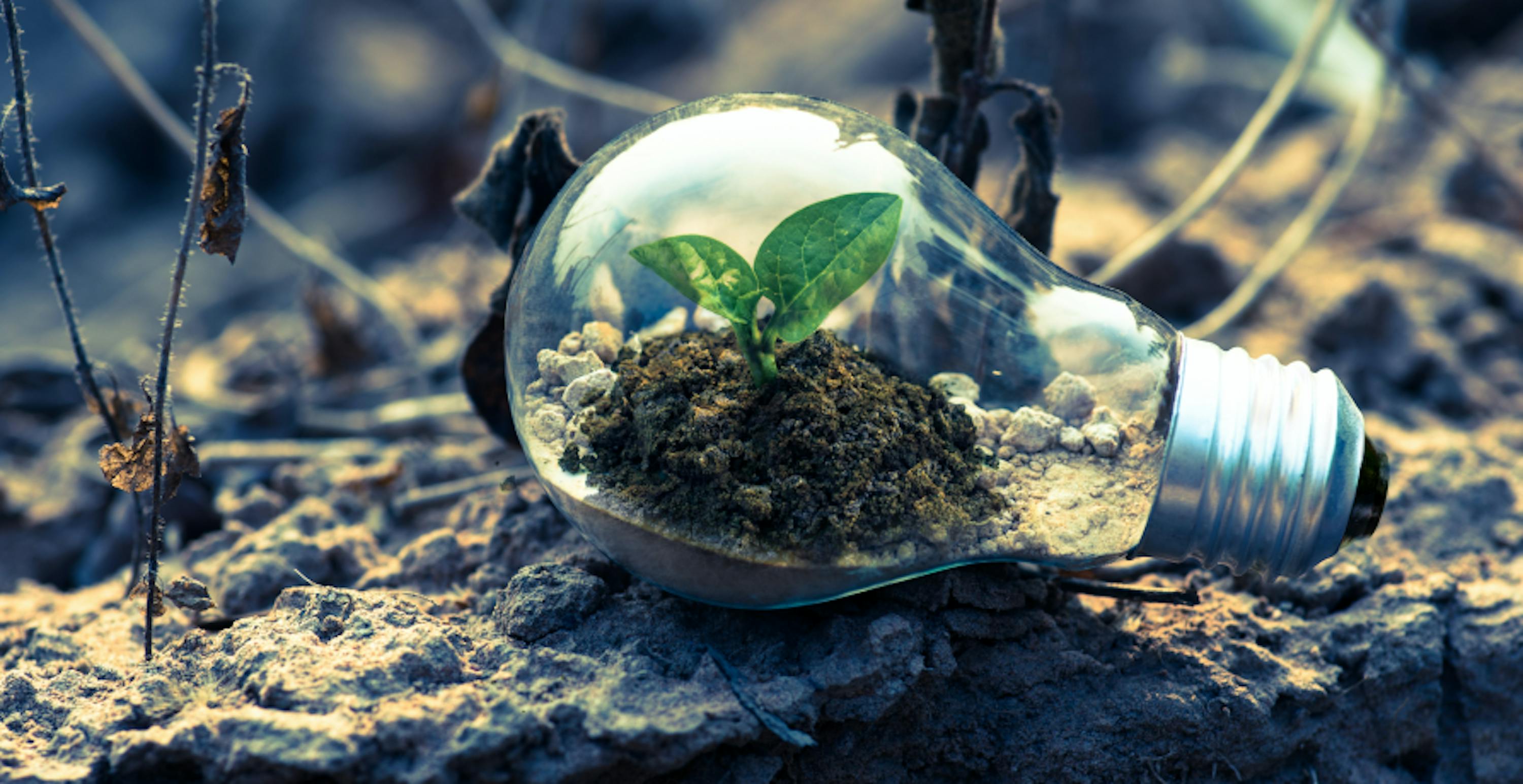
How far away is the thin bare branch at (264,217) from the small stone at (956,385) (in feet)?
3.72

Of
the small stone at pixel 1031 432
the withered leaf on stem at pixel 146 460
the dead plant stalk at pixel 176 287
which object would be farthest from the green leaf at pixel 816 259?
the withered leaf on stem at pixel 146 460

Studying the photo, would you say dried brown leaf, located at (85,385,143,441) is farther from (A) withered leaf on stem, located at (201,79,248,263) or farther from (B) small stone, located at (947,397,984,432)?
(B) small stone, located at (947,397,984,432)

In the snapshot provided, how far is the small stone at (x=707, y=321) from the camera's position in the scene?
156cm

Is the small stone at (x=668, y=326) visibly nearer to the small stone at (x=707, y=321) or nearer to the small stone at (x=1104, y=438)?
the small stone at (x=707, y=321)

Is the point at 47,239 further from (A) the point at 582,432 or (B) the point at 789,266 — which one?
(B) the point at 789,266

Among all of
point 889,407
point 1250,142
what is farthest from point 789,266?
point 1250,142

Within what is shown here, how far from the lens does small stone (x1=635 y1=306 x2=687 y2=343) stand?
5.03 feet

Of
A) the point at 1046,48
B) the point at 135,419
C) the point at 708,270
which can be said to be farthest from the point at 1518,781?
the point at 1046,48

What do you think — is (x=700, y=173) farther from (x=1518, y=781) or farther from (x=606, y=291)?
(x=1518, y=781)

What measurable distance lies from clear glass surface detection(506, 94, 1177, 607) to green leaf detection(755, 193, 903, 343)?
9 centimetres

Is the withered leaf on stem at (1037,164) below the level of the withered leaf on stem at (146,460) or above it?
above

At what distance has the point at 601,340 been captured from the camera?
1496 mm

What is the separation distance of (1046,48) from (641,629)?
10.2 feet

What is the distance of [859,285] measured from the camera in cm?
134
